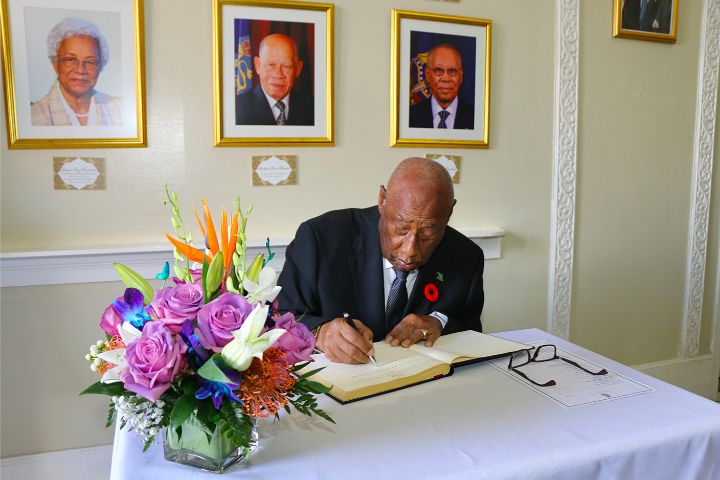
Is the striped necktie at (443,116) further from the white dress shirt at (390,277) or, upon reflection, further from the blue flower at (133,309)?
the blue flower at (133,309)

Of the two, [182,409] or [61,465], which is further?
[61,465]

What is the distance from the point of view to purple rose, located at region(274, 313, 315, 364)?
110 cm

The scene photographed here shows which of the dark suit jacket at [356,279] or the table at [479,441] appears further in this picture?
the dark suit jacket at [356,279]

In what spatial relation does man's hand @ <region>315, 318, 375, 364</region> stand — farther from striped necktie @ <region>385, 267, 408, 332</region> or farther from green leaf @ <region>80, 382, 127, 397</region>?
green leaf @ <region>80, 382, 127, 397</region>

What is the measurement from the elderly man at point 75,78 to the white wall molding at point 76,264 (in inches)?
26.0

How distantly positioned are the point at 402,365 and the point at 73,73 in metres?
2.28

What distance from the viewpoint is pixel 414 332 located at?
1.86 m

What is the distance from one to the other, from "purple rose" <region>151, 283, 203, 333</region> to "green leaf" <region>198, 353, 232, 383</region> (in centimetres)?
9

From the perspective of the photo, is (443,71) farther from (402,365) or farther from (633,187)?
(402,365)

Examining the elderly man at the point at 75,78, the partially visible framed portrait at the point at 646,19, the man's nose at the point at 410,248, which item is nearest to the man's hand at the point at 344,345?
the man's nose at the point at 410,248

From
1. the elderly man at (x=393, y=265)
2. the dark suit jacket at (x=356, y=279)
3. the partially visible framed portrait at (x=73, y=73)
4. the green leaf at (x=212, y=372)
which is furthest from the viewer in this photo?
the partially visible framed portrait at (x=73, y=73)

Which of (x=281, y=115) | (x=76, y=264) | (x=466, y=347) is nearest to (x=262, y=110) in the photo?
(x=281, y=115)

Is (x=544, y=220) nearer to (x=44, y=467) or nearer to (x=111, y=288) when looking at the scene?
(x=111, y=288)

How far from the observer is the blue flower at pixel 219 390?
3.24 ft
